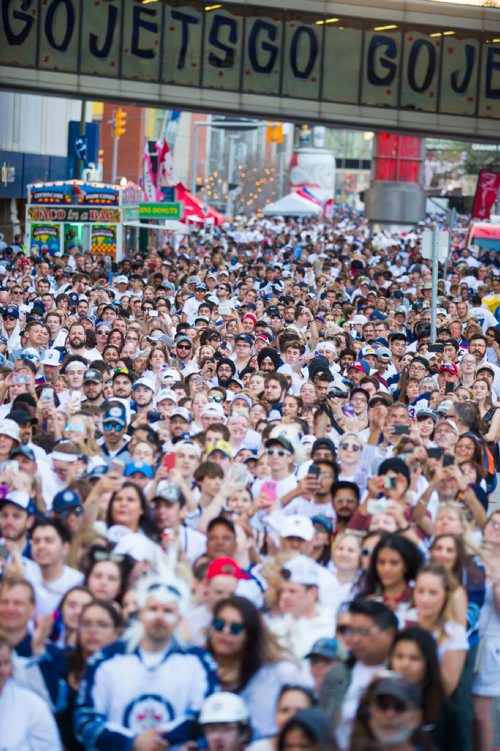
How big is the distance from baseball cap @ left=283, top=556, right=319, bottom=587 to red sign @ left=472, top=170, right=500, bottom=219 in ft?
110

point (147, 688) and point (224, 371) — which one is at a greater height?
point (224, 371)

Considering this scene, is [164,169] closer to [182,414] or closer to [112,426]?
[182,414]

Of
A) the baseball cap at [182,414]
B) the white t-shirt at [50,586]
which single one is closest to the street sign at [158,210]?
the baseball cap at [182,414]

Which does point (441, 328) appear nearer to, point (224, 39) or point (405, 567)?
point (224, 39)

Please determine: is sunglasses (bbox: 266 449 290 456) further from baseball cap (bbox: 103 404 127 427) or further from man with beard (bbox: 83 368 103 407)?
man with beard (bbox: 83 368 103 407)

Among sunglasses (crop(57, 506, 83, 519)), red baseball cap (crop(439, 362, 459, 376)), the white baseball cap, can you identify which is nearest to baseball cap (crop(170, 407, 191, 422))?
sunglasses (crop(57, 506, 83, 519))

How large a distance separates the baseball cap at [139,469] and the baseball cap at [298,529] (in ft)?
5.41

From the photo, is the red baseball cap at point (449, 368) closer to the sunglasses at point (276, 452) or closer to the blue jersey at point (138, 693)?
the sunglasses at point (276, 452)

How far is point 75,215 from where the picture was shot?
32781 mm

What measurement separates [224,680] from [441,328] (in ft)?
49.6

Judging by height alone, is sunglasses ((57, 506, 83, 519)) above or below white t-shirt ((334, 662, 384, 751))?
above

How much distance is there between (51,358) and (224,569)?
8.93m

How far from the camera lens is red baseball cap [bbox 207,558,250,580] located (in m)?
7.91

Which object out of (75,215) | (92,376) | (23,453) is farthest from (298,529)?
(75,215)
